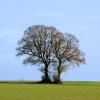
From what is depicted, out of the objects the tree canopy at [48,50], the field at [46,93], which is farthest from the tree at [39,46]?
the field at [46,93]

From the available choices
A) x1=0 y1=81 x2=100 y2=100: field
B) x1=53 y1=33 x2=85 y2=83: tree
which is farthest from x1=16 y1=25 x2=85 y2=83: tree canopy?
x1=0 y1=81 x2=100 y2=100: field

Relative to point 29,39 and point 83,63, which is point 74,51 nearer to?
point 83,63

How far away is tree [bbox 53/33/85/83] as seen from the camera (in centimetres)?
8538

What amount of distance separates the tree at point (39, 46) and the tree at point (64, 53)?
1.27 meters

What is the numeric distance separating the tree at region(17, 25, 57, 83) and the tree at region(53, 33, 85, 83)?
4.18 feet

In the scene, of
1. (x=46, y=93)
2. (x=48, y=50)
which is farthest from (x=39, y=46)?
(x=46, y=93)

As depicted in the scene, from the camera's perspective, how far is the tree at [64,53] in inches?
3361

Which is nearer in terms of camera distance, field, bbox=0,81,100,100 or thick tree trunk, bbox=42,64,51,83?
field, bbox=0,81,100,100

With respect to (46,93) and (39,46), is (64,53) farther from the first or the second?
(46,93)

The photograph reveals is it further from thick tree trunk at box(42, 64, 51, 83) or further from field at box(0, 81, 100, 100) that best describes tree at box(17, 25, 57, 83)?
field at box(0, 81, 100, 100)

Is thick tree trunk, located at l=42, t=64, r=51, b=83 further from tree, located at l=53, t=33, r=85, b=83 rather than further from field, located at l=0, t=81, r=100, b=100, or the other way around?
field, located at l=0, t=81, r=100, b=100

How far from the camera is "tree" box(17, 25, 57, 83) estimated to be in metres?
85.4

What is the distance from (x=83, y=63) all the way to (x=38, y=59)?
839cm

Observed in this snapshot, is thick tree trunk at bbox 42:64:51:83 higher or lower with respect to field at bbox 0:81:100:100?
higher
